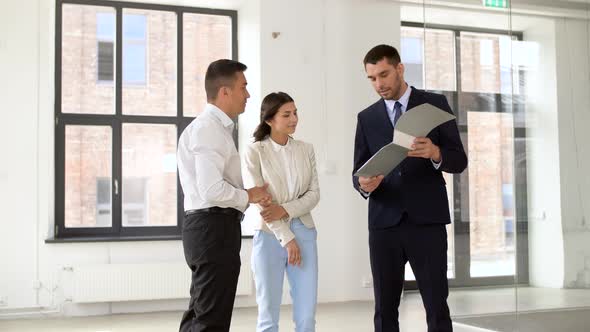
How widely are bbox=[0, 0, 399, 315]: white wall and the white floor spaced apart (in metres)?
0.30

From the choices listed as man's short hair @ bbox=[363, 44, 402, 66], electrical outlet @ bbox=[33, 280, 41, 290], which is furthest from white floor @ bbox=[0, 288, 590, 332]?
man's short hair @ bbox=[363, 44, 402, 66]

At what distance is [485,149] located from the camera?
450 cm

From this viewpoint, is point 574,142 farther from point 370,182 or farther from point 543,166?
point 370,182

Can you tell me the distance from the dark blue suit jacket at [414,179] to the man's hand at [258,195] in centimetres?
38

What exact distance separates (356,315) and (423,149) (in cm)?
354

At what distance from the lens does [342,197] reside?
21.9ft

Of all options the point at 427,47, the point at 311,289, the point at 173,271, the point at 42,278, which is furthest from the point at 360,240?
the point at 311,289

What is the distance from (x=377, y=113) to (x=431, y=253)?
0.59 m

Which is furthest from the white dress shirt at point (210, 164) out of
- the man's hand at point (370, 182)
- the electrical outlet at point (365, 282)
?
the electrical outlet at point (365, 282)

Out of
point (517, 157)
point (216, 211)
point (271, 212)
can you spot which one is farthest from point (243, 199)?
point (517, 157)

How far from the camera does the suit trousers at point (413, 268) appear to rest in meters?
2.46

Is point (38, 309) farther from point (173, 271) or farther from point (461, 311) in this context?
point (461, 311)

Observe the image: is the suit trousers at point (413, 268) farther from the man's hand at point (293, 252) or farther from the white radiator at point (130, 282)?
the white radiator at point (130, 282)

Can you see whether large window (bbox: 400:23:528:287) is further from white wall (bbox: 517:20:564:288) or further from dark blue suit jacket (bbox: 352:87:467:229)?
dark blue suit jacket (bbox: 352:87:467:229)
